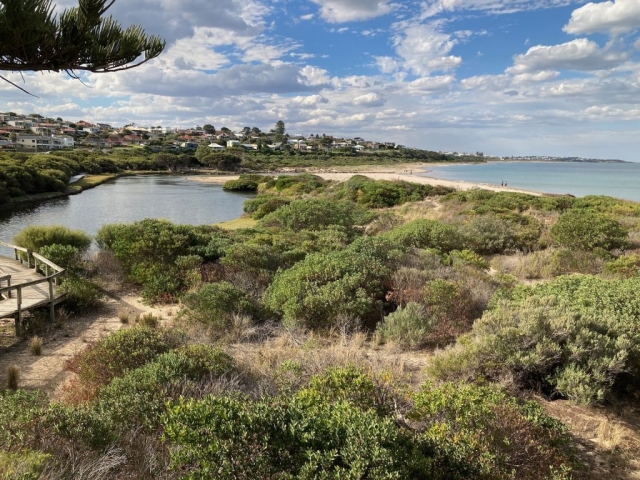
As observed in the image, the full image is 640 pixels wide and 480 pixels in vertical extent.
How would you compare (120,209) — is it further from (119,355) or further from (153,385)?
(153,385)

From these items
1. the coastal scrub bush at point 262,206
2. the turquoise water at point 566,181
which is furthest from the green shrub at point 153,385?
the turquoise water at point 566,181

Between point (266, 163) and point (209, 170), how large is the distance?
48.8 ft

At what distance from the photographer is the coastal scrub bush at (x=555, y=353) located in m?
4.67

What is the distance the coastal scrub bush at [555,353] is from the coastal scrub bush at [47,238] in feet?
39.4

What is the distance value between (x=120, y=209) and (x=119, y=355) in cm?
3180

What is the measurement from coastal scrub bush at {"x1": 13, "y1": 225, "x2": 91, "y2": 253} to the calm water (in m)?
11.8

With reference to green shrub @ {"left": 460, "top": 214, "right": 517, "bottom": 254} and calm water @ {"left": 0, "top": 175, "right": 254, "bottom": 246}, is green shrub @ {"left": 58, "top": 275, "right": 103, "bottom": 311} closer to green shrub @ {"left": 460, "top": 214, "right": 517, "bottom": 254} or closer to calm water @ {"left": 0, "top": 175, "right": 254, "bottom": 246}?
green shrub @ {"left": 460, "top": 214, "right": 517, "bottom": 254}

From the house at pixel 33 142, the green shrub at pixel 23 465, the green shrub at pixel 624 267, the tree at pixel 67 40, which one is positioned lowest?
the green shrub at pixel 23 465

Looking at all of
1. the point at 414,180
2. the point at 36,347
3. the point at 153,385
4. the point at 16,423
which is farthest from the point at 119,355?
the point at 414,180

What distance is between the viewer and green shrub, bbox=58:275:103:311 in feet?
29.7

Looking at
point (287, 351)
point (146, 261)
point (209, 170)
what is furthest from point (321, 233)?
point (209, 170)

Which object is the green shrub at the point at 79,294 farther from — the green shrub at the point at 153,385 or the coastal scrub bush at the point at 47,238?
the green shrub at the point at 153,385

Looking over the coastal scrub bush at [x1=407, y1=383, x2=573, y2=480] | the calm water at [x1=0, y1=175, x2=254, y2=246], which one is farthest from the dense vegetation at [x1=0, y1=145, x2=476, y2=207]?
the coastal scrub bush at [x1=407, y1=383, x2=573, y2=480]

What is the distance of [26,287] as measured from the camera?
31.3ft
